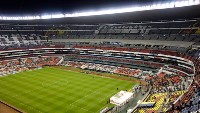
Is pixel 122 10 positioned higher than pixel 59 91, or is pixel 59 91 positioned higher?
pixel 122 10

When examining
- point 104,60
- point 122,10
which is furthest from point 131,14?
point 104,60

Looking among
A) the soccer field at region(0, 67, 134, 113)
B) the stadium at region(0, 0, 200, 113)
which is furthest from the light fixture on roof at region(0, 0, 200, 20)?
the soccer field at region(0, 67, 134, 113)

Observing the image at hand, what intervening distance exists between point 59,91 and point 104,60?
2905 centimetres

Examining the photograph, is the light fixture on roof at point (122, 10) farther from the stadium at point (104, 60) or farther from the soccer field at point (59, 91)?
the soccer field at point (59, 91)

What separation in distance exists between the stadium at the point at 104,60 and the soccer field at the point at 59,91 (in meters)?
0.19

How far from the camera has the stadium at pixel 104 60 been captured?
38.2 meters

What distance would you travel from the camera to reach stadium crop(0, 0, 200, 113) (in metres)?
38.2

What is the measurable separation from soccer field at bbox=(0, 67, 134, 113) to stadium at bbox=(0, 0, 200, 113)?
0.19 m

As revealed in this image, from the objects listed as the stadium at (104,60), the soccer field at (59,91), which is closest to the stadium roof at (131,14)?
the stadium at (104,60)

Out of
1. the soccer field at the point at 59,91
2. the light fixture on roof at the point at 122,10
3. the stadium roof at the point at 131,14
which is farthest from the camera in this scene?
the stadium roof at the point at 131,14

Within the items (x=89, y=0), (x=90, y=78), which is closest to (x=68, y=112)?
(x=90, y=78)

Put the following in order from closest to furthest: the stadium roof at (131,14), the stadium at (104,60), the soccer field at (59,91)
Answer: the soccer field at (59,91)
the stadium at (104,60)
the stadium roof at (131,14)

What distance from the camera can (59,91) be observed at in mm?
45688

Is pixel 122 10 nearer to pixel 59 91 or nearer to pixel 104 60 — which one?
pixel 104 60
